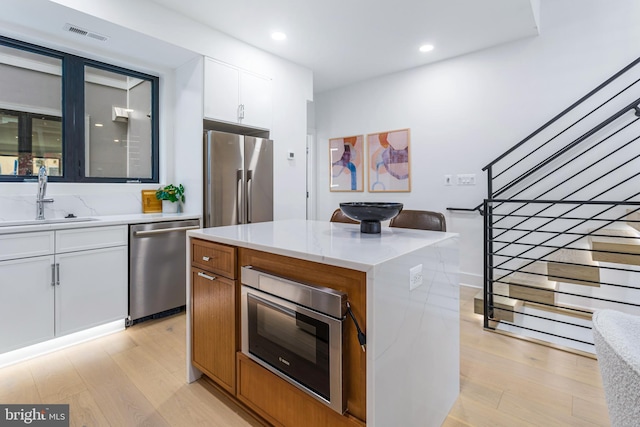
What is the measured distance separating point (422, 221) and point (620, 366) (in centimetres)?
170

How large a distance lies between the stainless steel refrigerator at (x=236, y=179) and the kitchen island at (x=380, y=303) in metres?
1.30

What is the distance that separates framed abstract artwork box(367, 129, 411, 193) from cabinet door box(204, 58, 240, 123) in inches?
80.7

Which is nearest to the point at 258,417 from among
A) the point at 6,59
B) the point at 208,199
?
the point at 208,199

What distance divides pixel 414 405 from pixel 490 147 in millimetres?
3138

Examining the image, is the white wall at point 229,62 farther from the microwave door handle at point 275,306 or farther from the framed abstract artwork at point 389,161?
the microwave door handle at point 275,306

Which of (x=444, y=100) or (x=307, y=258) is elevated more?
(x=444, y=100)

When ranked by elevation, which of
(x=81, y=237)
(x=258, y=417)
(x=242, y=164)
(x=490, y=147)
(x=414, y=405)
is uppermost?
(x=490, y=147)

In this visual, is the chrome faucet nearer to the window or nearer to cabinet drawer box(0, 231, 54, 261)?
the window

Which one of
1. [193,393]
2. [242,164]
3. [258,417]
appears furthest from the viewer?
[242,164]

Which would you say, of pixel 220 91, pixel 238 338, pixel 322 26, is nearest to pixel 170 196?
pixel 220 91

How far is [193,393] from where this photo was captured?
178cm

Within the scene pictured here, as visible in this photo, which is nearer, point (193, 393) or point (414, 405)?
point (414, 405)

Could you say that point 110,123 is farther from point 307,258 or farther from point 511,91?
point 511,91

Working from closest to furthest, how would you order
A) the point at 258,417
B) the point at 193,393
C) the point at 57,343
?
the point at 258,417
the point at 193,393
the point at 57,343
